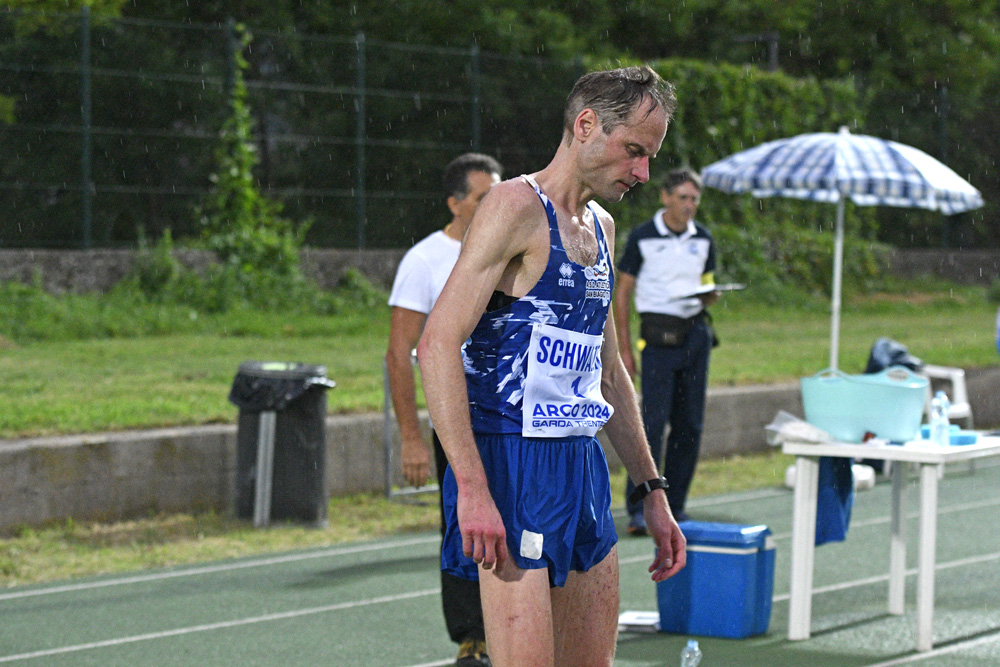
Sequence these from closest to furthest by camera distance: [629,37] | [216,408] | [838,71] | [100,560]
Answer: [100,560] < [216,408] < [629,37] < [838,71]

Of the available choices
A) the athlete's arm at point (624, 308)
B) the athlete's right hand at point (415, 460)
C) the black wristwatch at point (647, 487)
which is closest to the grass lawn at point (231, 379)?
the athlete's arm at point (624, 308)

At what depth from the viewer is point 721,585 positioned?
21.6ft

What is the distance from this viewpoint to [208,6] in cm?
2594

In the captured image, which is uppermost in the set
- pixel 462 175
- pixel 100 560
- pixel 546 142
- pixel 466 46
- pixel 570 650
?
pixel 466 46

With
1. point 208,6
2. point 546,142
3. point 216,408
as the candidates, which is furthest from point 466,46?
point 216,408

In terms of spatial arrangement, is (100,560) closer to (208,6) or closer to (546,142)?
(546,142)

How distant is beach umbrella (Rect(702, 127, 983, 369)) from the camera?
10.7m

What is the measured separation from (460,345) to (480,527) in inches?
17.5

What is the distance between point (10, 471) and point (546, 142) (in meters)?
12.5

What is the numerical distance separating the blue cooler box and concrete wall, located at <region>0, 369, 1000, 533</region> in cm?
387

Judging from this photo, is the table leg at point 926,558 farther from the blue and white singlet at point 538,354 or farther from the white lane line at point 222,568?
the white lane line at point 222,568

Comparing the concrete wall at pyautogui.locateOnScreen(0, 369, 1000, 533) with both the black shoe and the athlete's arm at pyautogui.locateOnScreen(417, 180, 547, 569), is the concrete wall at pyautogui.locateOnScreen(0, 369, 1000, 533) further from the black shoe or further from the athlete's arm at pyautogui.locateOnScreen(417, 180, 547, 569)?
the athlete's arm at pyautogui.locateOnScreen(417, 180, 547, 569)

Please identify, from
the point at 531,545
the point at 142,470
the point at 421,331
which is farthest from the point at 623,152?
the point at 142,470

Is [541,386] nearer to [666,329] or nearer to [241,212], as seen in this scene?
[666,329]
